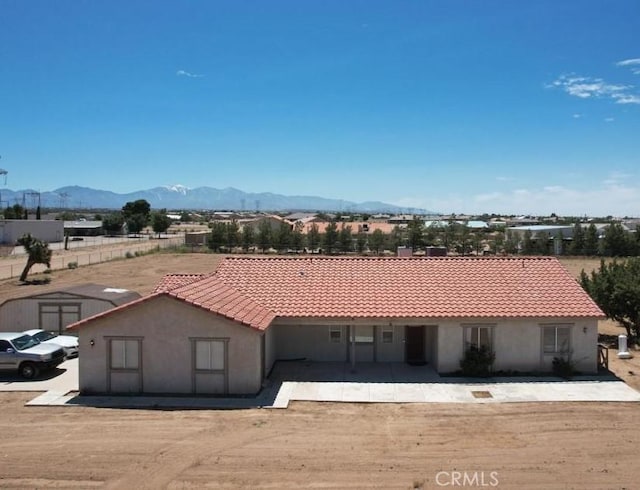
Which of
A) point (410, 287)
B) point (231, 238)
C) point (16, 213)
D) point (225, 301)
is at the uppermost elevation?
point (16, 213)

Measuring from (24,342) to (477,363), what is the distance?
15.7 metres

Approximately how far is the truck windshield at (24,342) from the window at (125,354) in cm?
455

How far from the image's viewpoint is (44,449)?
46.3 feet

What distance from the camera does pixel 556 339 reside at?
2052cm

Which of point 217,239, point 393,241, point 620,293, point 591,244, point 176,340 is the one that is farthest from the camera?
point 393,241

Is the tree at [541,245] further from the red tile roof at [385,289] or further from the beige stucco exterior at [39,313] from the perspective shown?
the beige stucco exterior at [39,313]

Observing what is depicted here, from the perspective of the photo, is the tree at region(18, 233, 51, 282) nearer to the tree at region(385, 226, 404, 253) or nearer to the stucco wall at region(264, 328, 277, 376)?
the stucco wall at region(264, 328, 277, 376)

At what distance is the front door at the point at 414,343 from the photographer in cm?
2198

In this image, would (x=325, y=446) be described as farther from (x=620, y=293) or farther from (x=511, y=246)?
(x=511, y=246)

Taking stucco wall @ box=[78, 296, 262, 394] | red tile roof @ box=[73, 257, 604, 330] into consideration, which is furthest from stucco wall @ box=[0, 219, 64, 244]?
stucco wall @ box=[78, 296, 262, 394]

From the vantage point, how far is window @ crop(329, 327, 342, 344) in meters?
22.0

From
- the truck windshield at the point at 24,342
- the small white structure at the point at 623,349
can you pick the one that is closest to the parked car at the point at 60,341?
the truck windshield at the point at 24,342

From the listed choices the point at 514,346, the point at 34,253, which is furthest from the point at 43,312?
the point at 34,253

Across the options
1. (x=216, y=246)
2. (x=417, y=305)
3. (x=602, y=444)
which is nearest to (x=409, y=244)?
(x=216, y=246)
